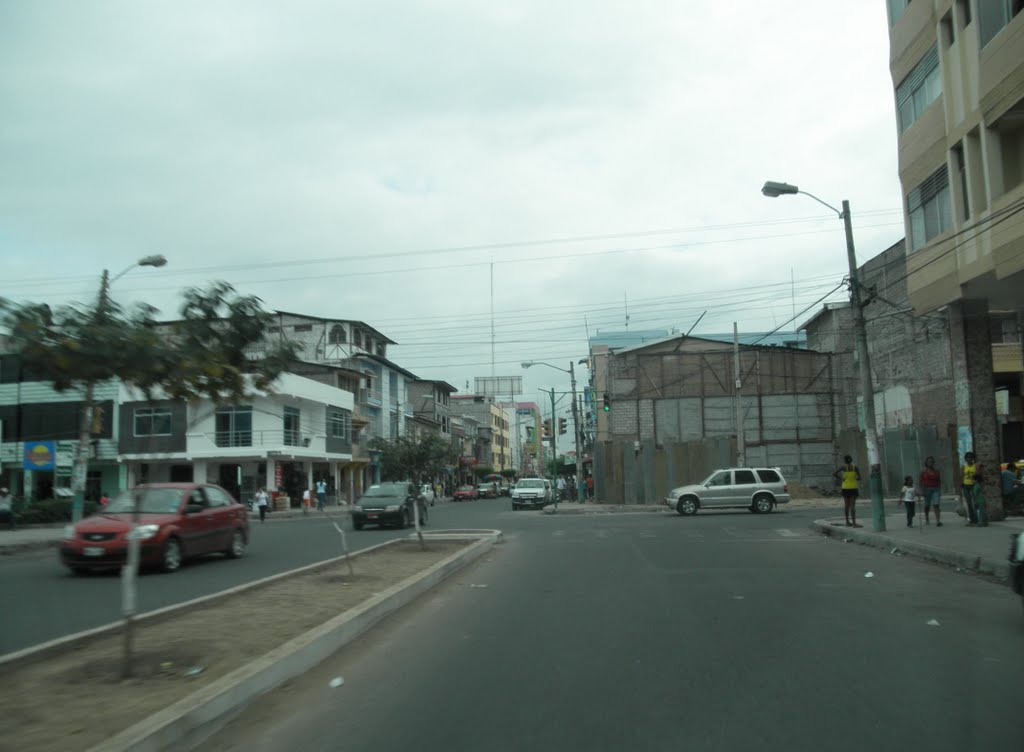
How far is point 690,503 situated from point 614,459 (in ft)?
34.6

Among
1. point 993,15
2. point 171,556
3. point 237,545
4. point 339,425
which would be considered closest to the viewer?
point 171,556

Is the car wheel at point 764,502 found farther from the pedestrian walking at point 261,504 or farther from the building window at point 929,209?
the pedestrian walking at point 261,504

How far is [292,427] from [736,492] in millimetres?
29624

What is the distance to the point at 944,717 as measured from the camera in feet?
18.7

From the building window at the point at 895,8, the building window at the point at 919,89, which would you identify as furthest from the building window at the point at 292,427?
the building window at the point at 895,8

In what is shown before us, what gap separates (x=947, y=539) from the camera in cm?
1670

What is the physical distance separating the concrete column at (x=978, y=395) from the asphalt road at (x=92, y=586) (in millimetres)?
14446

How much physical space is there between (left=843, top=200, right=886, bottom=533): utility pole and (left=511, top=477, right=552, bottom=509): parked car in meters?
29.0

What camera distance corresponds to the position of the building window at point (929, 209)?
2027 centimetres

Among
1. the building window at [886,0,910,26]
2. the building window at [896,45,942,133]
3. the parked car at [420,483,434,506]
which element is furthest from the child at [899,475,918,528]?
the parked car at [420,483,434,506]

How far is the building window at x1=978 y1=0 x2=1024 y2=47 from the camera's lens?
1698 centimetres

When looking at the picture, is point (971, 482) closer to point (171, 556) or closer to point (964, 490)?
point (964, 490)

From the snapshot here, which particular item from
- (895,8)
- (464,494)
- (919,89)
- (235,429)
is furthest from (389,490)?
(464,494)

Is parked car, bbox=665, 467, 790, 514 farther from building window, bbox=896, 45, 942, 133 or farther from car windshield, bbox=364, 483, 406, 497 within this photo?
building window, bbox=896, 45, 942, 133
